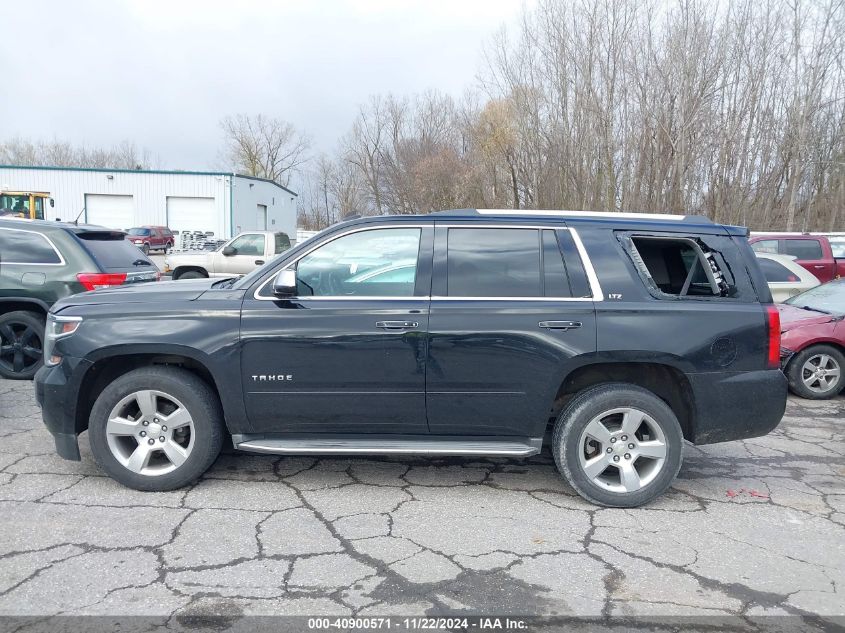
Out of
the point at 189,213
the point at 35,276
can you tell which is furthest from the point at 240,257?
the point at 189,213

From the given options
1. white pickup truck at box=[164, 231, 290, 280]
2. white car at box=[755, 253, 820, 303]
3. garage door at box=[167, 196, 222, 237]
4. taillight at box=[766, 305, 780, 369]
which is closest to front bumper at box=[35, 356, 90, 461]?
taillight at box=[766, 305, 780, 369]

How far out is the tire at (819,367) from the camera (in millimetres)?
7371

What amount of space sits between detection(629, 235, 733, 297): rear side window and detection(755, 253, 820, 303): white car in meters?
6.10

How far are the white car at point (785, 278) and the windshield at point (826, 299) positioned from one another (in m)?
1.53

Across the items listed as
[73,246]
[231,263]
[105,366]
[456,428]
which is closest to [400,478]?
[456,428]

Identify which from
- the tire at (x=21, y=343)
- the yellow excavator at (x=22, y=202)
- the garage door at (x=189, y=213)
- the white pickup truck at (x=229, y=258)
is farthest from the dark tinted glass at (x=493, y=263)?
the garage door at (x=189, y=213)

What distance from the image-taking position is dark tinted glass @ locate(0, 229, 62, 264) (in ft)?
24.8

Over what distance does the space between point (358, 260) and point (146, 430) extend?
5.88ft

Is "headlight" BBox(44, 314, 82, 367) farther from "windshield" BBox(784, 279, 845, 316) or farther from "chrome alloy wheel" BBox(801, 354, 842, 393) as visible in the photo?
"windshield" BBox(784, 279, 845, 316)

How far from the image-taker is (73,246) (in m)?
7.60

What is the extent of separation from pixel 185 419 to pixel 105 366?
704mm

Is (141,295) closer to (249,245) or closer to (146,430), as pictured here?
(146,430)

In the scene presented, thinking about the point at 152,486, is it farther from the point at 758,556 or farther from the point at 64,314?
the point at 758,556

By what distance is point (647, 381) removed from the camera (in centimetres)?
449
